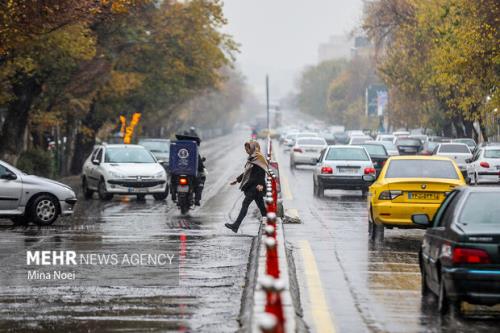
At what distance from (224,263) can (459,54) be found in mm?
28654

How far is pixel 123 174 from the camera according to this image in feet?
107

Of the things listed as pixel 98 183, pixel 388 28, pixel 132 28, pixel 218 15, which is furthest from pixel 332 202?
pixel 388 28

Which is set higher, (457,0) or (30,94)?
(457,0)

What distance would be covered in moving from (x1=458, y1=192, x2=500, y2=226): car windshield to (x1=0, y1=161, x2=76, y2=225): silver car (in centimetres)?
1344

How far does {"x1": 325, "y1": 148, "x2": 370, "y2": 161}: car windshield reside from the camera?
120 ft

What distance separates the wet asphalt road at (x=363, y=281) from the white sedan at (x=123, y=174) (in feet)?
22.1

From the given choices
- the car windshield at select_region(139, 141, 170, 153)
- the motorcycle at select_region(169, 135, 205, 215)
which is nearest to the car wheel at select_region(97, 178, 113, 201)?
the motorcycle at select_region(169, 135, 205, 215)

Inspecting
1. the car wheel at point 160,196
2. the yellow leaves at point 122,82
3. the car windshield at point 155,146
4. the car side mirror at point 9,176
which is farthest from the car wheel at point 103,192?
the yellow leaves at point 122,82

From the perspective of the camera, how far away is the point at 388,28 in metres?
66.7

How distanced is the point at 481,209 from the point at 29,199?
545 inches

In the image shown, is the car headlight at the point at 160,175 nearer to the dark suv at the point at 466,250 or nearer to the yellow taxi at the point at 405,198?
the yellow taxi at the point at 405,198

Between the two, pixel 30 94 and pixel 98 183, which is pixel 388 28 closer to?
pixel 30 94

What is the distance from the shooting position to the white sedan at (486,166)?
40.2m

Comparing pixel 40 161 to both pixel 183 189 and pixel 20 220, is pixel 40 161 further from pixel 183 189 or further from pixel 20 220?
pixel 20 220
